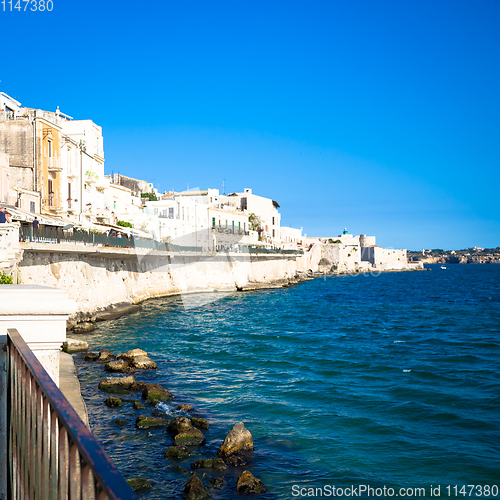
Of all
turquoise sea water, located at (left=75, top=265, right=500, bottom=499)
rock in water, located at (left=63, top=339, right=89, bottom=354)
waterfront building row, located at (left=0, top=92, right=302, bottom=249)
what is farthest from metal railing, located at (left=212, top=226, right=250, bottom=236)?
rock in water, located at (left=63, top=339, right=89, bottom=354)

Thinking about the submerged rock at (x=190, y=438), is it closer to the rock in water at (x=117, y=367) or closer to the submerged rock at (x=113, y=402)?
the submerged rock at (x=113, y=402)

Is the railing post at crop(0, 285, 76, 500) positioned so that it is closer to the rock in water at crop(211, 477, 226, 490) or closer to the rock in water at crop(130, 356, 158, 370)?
the rock in water at crop(211, 477, 226, 490)

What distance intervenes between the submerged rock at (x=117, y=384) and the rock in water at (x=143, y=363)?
2.39 m

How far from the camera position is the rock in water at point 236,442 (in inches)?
358

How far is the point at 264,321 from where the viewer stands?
2955cm

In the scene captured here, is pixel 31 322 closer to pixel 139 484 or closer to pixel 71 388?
pixel 139 484

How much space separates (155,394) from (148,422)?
192cm

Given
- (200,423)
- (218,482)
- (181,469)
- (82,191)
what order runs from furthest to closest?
(82,191) < (200,423) < (181,469) < (218,482)

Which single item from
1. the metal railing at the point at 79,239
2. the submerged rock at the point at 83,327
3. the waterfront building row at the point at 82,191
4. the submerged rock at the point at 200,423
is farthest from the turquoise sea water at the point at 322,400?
the waterfront building row at the point at 82,191

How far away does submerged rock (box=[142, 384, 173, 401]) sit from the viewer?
12258 mm

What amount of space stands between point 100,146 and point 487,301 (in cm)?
4075

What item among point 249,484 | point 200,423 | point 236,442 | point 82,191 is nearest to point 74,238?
point 82,191

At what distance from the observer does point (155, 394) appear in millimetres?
12359

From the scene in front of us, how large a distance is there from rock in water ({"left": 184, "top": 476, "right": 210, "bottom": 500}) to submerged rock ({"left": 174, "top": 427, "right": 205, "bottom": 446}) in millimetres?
1768
